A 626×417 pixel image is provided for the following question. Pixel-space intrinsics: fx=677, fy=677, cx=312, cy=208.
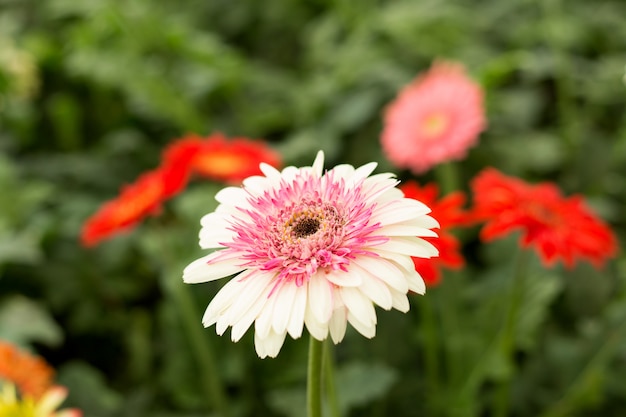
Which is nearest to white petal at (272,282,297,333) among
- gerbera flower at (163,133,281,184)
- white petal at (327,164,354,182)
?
white petal at (327,164,354,182)

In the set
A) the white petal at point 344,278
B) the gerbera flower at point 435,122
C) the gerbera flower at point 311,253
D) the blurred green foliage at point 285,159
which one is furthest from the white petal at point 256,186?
the gerbera flower at point 435,122

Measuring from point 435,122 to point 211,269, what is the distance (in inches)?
31.3

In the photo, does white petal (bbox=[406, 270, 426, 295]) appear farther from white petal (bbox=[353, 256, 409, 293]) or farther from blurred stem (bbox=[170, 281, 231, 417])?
blurred stem (bbox=[170, 281, 231, 417])

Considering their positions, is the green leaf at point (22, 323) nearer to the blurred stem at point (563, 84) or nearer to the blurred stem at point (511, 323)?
the blurred stem at point (511, 323)

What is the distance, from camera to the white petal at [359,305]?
1.40ft

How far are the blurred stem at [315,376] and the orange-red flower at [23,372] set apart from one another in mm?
429

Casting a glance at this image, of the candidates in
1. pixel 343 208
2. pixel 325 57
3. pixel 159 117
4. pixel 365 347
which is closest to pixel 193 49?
pixel 159 117

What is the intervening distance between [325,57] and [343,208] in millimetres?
1238

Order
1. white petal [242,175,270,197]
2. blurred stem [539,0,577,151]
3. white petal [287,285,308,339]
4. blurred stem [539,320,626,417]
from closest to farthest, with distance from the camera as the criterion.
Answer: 1. white petal [287,285,308,339]
2. white petal [242,175,270,197]
3. blurred stem [539,320,626,417]
4. blurred stem [539,0,577,151]

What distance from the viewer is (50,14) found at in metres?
2.06

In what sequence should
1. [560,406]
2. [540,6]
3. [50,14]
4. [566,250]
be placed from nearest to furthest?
1. [566,250]
2. [560,406]
3. [540,6]
4. [50,14]

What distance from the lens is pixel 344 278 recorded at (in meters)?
0.45

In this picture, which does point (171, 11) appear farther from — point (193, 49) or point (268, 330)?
point (268, 330)

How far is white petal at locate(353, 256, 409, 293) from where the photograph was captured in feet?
1.41
